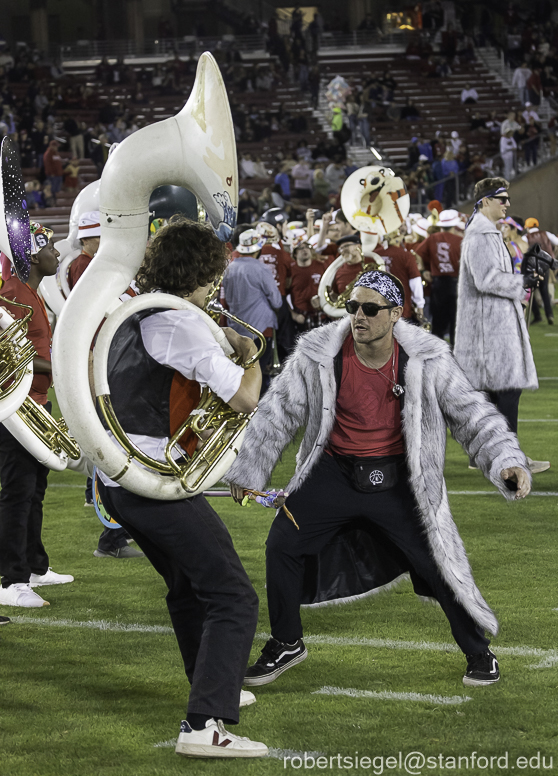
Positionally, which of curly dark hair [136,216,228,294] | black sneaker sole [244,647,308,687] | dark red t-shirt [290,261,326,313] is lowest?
dark red t-shirt [290,261,326,313]

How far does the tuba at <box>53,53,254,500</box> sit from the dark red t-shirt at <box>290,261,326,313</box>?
9.66 metres

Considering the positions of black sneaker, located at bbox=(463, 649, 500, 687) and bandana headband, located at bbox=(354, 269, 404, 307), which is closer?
black sneaker, located at bbox=(463, 649, 500, 687)

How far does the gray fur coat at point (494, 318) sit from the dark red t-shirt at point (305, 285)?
233 inches

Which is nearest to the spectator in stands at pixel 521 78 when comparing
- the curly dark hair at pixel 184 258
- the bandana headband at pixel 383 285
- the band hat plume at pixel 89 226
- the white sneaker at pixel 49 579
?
the band hat plume at pixel 89 226

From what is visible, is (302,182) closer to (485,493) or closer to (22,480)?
(485,493)

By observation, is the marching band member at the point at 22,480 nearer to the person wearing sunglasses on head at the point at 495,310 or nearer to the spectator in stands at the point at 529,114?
the person wearing sunglasses on head at the point at 495,310

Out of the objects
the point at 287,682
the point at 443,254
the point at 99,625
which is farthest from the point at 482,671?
the point at 443,254

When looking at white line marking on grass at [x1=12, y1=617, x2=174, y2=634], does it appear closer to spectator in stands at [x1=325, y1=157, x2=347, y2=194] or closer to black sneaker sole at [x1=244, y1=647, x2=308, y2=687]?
black sneaker sole at [x1=244, y1=647, x2=308, y2=687]

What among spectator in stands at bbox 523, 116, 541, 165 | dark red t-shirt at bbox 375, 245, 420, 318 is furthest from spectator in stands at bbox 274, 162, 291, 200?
dark red t-shirt at bbox 375, 245, 420, 318

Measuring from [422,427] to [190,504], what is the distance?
3.47 ft

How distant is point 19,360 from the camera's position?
463cm

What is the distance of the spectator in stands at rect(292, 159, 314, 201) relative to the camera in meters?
27.7

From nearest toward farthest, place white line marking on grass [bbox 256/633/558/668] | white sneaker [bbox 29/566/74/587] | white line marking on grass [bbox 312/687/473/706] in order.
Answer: white line marking on grass [bbox 312/687/473/706], white line marking on grass [bbox 256/633/558/668], white sneaker [bbox 29/566/74/587]

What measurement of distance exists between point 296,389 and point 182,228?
99 centimetres
